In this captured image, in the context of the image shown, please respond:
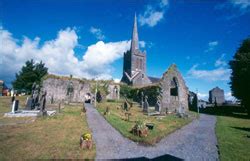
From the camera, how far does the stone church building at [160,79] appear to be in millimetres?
31016

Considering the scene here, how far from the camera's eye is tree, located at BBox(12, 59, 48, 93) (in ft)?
139

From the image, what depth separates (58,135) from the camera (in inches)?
428

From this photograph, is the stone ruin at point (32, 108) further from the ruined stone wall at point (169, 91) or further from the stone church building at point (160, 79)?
the ruined stone wall at point (169, 91)

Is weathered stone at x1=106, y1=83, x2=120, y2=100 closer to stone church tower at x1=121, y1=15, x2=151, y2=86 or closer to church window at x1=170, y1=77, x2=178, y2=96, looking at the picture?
church window at x1=170, y1=77, x2=178, y2=96

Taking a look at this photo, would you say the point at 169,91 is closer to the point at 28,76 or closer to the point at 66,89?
the point at 66,89

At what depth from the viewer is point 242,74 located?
30641 millimetres

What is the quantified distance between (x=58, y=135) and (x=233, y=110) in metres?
39.3

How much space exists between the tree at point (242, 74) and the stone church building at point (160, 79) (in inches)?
361

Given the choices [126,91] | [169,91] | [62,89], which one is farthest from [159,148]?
[126,91]

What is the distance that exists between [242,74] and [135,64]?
40.5 metres

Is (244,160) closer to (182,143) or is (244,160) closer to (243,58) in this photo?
(182,143)

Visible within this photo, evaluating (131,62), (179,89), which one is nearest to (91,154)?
(179,89)

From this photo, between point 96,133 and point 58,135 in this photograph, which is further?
point 96,133

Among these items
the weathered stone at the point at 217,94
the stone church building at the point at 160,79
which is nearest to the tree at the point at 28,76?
the stone church building at the point at 160,79
